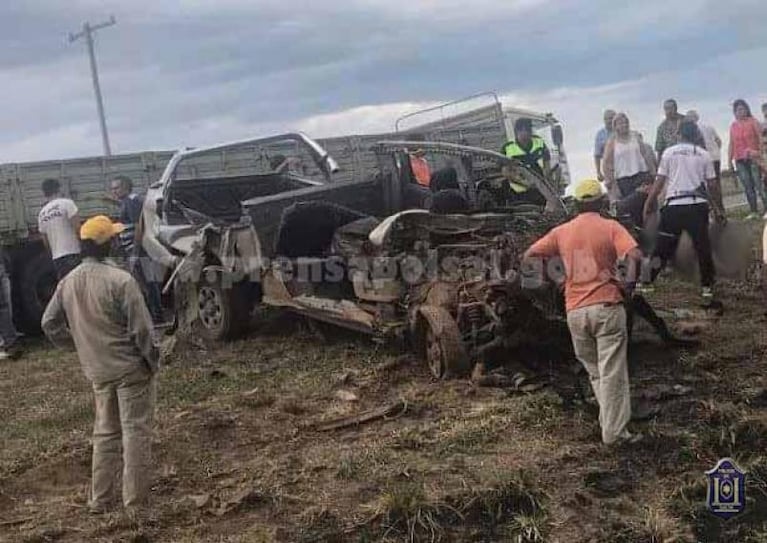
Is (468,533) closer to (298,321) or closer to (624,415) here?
(624,415)

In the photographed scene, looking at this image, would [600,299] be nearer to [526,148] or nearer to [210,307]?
[526,148]

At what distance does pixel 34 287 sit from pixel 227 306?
10.9 ft

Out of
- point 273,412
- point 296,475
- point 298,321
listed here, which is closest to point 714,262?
point 298,321

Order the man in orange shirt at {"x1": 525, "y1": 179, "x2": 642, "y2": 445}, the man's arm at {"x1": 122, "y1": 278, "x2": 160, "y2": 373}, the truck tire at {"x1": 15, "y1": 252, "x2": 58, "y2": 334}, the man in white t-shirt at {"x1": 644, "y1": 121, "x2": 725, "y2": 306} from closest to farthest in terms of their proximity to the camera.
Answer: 1. the man's arm at {"x1": 122, "y1": 278, "x2": 160, "y2": 373}
2. the man in orange shirt at {"x1": 525, "y1": 179, "x2": 642, "y2": 445}
3. the man in white t-shirt at {"x1": 644, "y1": 121, "x2": 725, "y2": 306}
4. the truck tire at {"x1": 15, "y1": 252, "x2": 58, "y2": 334}

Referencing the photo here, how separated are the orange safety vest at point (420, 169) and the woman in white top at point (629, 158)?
2266 millimetres

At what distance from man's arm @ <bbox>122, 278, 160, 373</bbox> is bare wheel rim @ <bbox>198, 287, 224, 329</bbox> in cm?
413

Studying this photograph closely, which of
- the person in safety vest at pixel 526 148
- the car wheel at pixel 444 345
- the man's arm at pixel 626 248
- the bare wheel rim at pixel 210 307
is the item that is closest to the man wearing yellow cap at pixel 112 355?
the car wheel at pixel 444 345

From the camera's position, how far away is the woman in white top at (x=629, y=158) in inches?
393

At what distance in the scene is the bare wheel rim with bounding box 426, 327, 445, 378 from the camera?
6.69 metres

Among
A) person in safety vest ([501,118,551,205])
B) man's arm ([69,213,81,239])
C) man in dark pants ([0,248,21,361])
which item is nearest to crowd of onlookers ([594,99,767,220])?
person in safety vest ([501,118,551,205])

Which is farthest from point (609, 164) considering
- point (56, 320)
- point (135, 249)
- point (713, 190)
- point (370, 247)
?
point (56, 320)

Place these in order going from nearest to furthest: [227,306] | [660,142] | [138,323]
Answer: [138,323] → [227,306] → [660,142]

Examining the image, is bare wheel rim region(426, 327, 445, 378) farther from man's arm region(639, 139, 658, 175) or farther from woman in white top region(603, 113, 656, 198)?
man's arm region(639, 139, 658, 175)

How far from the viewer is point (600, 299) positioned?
5.29 metres
